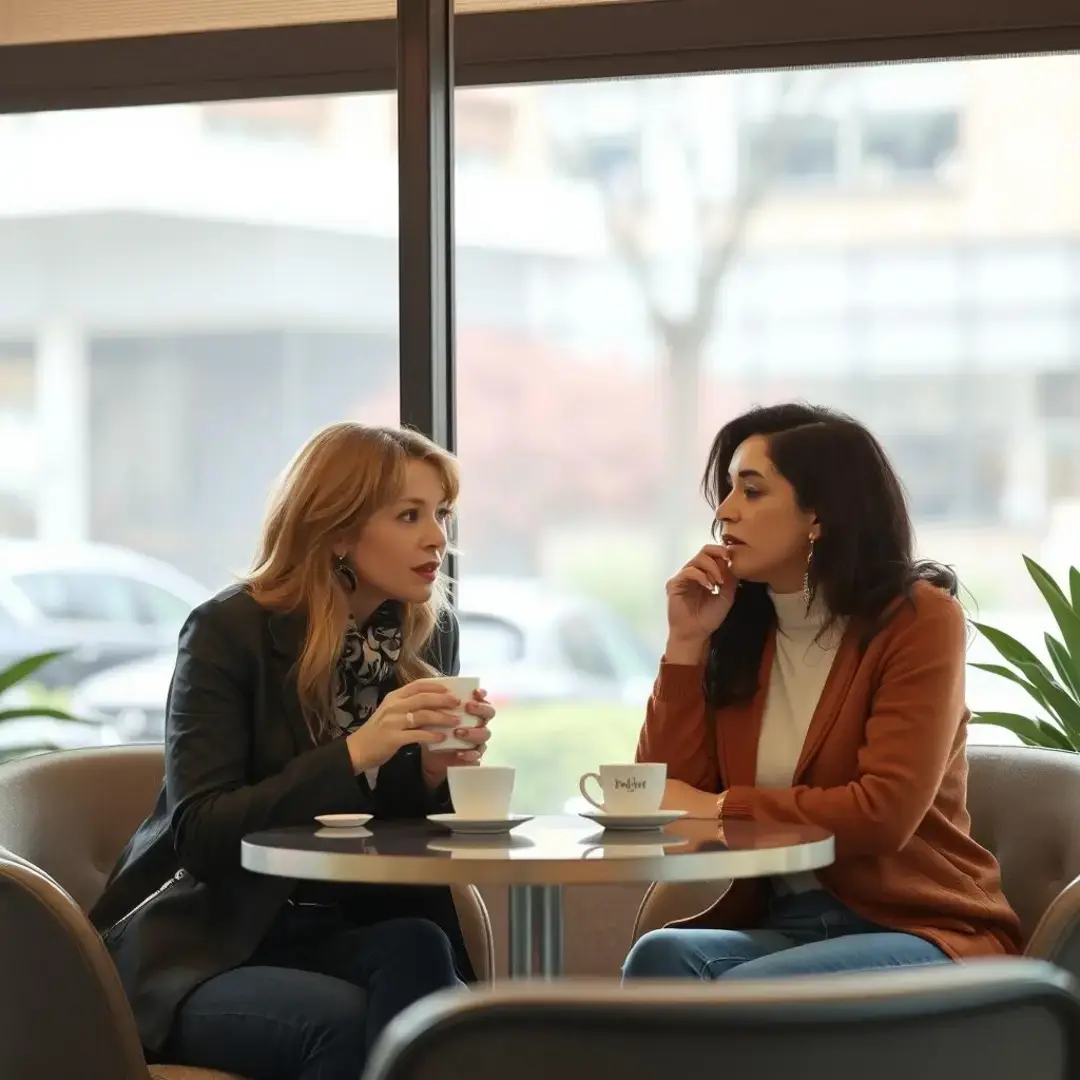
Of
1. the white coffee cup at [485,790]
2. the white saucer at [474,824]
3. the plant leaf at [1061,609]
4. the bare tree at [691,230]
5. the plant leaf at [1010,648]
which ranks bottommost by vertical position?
the white saucer at [474,824]

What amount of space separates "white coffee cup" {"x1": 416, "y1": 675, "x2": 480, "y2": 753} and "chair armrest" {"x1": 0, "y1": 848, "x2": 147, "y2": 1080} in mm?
475

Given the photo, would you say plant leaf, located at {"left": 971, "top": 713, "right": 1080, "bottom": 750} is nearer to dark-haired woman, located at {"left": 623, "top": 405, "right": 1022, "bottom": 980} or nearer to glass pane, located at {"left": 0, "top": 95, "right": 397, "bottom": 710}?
dark-haired woman, located at {"left": 623, "top": 405, "right": 1022, "bottom": 980}

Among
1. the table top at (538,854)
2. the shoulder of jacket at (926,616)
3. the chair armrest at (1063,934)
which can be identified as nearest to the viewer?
the table top at (538,854)

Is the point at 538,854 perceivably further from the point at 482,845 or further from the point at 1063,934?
the point at 1063,934

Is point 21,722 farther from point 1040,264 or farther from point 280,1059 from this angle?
point 1040,264

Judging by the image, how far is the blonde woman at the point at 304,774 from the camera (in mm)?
1993

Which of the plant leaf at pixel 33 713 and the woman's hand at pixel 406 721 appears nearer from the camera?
the woman's hand at pixel 406 721

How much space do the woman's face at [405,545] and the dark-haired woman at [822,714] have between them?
1.23ft

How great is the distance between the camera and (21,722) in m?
3.72

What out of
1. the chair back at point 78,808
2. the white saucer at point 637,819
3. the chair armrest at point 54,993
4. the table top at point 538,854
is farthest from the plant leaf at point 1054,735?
the chair armrest at point 54,993

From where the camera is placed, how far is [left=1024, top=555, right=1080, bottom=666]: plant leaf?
9.62 ft

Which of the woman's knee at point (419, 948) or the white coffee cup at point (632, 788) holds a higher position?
the white coffee cup at point (632, 788)

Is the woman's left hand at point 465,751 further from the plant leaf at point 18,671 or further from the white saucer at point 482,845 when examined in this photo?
the plant leaf at point 18,671

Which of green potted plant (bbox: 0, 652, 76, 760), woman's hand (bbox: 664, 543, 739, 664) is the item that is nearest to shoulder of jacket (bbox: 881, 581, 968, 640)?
woman's hand (bbox: 664, 543, 739, 664)
